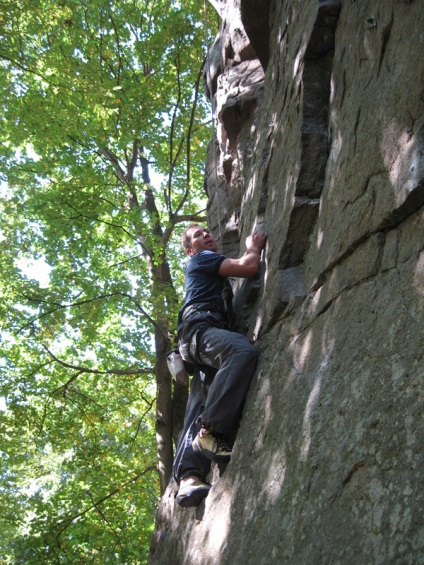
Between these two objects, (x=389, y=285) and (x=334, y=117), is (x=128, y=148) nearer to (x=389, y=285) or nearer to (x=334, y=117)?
(x=334, y=117)

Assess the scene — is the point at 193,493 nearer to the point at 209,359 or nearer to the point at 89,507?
the point at 209,359

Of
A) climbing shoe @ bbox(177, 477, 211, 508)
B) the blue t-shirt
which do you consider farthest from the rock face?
the blue t-shirt

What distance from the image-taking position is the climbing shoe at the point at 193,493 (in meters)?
4.55

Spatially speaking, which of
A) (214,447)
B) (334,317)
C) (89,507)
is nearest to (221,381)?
(214,447)

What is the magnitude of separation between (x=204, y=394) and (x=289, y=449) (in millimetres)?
2166

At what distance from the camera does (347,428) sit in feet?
8.86

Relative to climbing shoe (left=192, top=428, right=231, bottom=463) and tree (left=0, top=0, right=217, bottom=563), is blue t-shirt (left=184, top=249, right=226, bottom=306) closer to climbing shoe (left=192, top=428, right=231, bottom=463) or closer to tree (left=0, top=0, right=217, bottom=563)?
climbing shoe (left=192, top=428, right=231, bottom=463)

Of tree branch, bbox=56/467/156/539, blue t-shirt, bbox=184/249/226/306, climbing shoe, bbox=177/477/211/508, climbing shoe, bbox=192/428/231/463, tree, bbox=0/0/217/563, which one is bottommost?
climbing shoe, bbox=177/477/211/508

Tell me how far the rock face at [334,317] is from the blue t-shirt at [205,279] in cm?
25

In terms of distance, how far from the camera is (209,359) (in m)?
4.62

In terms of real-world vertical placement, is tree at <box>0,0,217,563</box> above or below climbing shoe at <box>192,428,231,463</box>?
above

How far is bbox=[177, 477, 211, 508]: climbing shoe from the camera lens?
4.55m

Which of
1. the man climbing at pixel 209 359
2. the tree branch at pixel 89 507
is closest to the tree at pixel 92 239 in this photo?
the tree branch at pixel 89 507

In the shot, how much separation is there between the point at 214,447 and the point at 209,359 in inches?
27.5
